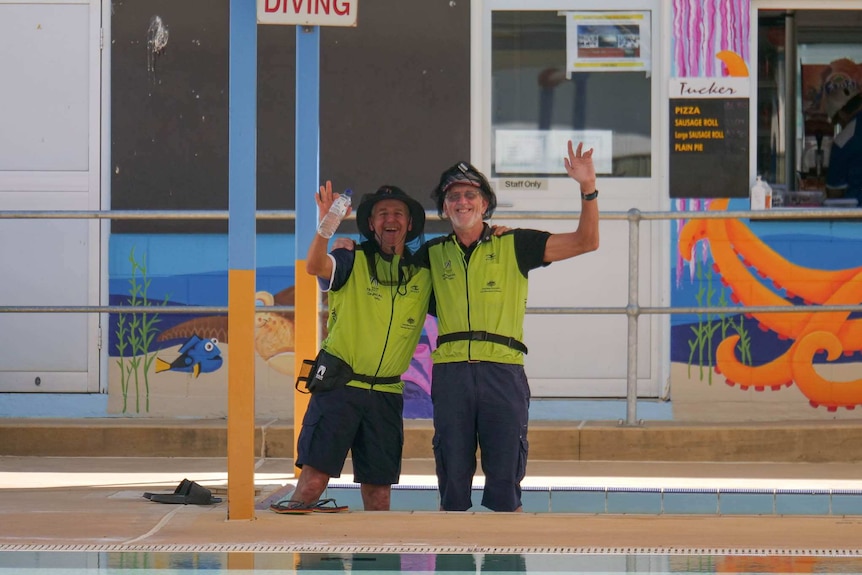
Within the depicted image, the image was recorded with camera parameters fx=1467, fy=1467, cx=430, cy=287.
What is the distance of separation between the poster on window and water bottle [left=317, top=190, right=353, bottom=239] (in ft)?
12.5

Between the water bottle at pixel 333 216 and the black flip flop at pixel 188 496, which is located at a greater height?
the water bottle at pixel 333 216

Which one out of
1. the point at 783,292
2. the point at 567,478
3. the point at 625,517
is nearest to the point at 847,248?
the point at 783,292

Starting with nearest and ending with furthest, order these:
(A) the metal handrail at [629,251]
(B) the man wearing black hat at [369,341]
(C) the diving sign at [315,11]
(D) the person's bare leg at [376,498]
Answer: (B) the man wearing black hat at [369,341]
(D) the person's bare leg at [376,498]
(C) the diving sign at [315,11]
(A) the metal handrail at [629,251]

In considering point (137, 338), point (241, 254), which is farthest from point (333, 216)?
point (137, 338)

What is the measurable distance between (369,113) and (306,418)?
11.3ft

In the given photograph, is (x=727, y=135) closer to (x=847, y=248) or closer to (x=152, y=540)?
(x=847, y=248)

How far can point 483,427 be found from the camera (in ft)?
19.0

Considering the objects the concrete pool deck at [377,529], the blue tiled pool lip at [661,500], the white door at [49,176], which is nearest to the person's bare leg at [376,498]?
the concrete pool deck at [377,529]

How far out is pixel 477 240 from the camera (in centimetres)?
586

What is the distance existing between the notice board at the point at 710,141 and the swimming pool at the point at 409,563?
4208 mm

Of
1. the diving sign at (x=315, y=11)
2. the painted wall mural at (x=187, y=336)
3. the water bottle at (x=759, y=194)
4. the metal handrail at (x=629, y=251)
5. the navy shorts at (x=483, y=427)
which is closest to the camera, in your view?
the navy shorts at (x=483, y=427)

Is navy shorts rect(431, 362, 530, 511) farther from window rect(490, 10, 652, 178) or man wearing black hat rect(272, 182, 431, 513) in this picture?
window rect(490, 10, 652, 178)

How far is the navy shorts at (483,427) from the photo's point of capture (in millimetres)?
5742

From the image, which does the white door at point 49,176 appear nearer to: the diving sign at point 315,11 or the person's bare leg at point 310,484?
the diving sign at point 315,11
